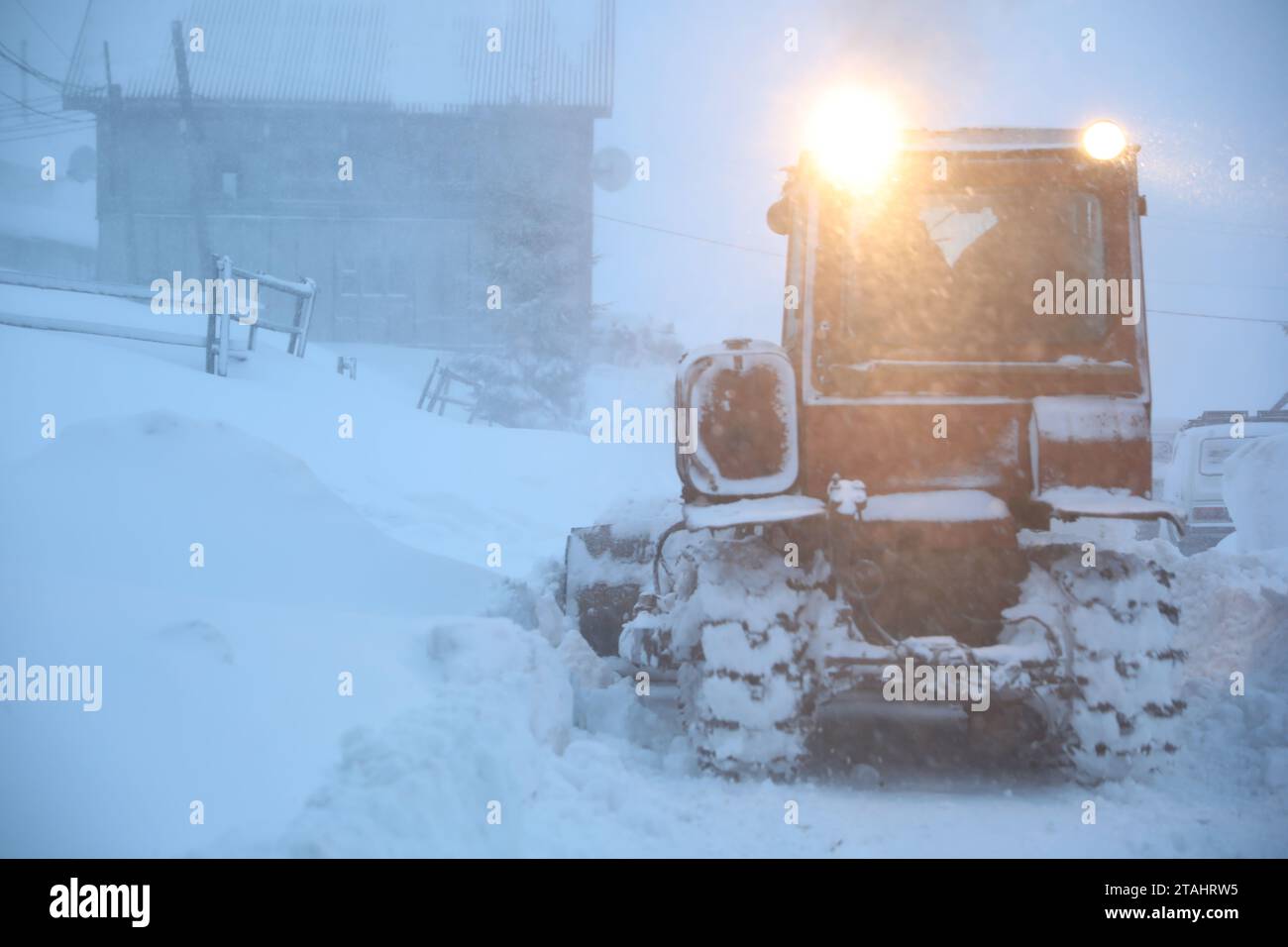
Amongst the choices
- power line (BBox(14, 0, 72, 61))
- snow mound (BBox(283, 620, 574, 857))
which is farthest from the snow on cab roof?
power line (BBox(14, 0, 72, 61))

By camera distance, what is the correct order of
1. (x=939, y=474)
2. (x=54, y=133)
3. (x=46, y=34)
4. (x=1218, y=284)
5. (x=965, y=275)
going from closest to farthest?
(x=939, y=474) → (x=965, y=275) → (x=1218, y=284) → (x=46, y=34) → (x=54, y=133)

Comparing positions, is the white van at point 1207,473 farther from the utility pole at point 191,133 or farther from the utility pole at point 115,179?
the utility pole at point 115,179

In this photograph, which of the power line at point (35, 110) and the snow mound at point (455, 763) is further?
the power line at point (35, 110)

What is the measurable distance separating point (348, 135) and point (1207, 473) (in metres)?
29.5

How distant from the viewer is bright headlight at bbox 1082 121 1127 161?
4551 mm

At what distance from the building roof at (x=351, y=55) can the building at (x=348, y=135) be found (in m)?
0.05

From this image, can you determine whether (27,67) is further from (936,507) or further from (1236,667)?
(1236,667)

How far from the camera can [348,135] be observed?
3469 cm

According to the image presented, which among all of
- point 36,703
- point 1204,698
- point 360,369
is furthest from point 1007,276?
point 360,369

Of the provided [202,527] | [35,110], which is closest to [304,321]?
[202,527]

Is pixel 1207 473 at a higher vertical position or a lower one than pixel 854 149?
lower

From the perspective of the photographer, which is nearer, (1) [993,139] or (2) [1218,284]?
(1) [993,139]

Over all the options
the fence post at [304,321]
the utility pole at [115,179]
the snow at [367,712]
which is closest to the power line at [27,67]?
the utility pole at [115,179]

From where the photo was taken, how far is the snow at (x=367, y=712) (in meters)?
3.30
